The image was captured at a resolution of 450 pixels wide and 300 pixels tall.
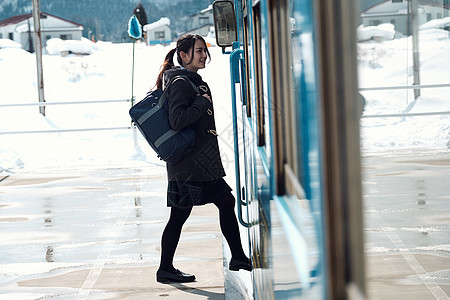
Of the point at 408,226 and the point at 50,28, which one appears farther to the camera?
the point at 50,28

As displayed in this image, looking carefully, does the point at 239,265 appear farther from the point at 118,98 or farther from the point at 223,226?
the point at 118,98

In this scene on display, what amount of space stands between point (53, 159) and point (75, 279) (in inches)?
284

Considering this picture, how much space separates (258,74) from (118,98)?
3938 cm

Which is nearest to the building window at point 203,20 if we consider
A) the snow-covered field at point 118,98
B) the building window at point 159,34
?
the building window at point 159,34

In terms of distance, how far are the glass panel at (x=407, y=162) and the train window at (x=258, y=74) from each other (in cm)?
29

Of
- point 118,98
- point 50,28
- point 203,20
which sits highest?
point 203,20

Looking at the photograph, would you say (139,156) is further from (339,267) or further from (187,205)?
(339,267)

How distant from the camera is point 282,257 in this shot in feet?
4.77

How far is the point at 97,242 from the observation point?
555 centimetres

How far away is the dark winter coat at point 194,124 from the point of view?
12.5 ft

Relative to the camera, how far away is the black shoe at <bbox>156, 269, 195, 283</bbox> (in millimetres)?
4277

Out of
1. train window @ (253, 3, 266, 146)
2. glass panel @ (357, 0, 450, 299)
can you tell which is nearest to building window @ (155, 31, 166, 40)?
glass panel @ (357, 0, 450, 299)

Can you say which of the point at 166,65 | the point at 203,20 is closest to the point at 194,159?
the point at 166,65

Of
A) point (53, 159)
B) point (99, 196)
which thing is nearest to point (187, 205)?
point (99, 196)
